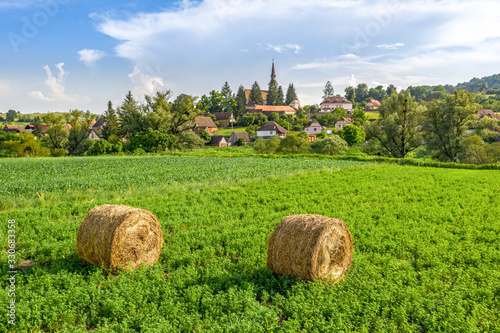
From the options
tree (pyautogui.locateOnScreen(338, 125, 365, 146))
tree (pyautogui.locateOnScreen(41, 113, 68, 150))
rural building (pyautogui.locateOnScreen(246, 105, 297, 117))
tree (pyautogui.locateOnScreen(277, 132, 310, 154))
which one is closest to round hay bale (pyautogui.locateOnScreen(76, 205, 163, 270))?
tree (pyautogui.locateOnScreen(277, 132, 310, 154))

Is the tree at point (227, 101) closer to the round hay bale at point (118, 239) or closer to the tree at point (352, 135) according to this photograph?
the tree at point (352, 135)

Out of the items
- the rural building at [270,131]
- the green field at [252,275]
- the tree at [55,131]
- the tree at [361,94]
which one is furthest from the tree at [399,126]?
the tree at [361,94]

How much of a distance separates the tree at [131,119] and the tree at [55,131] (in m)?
12.9

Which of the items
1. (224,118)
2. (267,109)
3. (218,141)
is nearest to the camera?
(218,141)

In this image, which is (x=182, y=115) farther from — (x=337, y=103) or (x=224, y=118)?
(x=337, y=103)

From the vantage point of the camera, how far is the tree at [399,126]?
5403 cm

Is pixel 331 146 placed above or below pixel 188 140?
below

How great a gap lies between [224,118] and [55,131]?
62.3 metres

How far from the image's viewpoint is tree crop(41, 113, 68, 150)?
68438 millimetres

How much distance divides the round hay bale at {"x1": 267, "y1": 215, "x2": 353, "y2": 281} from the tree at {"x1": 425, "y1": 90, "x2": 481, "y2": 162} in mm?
51476

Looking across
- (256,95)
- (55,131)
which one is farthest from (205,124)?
(256,95)

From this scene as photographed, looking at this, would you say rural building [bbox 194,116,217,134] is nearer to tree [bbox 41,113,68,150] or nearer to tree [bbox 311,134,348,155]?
tree [bbox 41,113,68,150]

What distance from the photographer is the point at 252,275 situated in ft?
26.0

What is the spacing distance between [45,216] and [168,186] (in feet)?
25.0
